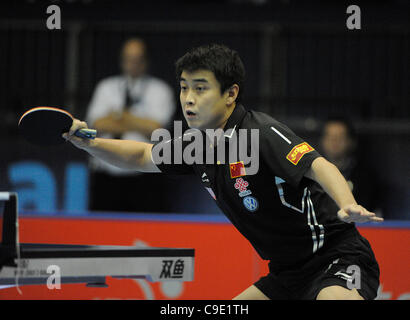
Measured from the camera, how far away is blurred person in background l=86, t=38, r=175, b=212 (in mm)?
Answer: 6863

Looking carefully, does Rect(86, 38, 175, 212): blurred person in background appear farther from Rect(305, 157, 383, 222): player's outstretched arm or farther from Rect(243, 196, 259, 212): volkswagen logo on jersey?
Rect(305, 157, 383, 222): player's outstretched arm

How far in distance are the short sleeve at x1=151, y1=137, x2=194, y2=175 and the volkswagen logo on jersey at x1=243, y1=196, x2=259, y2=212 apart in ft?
1.75

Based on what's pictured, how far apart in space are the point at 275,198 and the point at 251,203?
0.44ft

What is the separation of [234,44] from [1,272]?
5478mm

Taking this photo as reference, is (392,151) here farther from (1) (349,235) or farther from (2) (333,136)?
(1) (349,235)

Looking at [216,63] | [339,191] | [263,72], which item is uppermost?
[263,72]

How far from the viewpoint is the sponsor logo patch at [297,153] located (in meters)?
3.35

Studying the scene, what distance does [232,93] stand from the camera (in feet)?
12.4

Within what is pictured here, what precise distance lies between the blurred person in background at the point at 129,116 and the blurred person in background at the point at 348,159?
5.52ft

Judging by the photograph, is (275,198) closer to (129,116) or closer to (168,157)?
(168,157)

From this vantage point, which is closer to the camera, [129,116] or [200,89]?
[200,89]

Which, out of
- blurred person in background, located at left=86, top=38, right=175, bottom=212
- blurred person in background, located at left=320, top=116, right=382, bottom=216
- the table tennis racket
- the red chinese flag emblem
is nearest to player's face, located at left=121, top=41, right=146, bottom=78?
blurred person in background, located at left=86, top=38, right=175, bottom=212

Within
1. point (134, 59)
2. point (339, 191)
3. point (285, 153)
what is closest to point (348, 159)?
point (134, 59)

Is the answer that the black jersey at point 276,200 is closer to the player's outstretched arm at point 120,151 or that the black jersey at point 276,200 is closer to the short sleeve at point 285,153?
the short sleeve at point 285,153
